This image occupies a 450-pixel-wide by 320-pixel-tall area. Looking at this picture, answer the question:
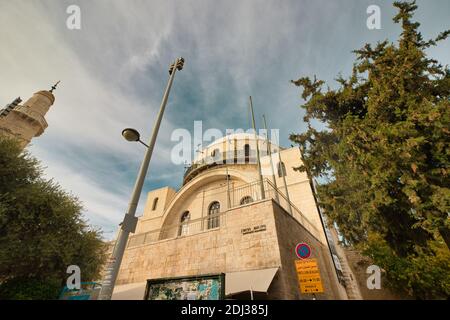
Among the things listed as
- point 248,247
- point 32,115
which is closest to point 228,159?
point 248,247

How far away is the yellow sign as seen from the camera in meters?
4.89

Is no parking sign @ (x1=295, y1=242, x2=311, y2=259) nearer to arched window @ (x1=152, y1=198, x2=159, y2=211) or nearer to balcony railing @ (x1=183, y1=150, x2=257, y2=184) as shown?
balcony railing @ (x1=183, y1=150, x2=257, y2=184)

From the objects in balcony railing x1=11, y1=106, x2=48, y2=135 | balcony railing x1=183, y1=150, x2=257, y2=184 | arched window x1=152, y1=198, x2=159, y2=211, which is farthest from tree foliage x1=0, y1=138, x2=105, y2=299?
balcony railing x1=11, y1=106, x2=48, y2=135

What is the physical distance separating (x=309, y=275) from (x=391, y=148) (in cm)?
426

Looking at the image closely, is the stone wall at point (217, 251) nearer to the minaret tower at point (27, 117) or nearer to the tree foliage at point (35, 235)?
the tree foliage at point (35, 235)

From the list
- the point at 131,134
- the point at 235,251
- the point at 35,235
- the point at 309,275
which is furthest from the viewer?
the point at 35,235

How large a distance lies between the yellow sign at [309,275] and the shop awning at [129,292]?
5.40 metres

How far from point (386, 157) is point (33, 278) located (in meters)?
13.4

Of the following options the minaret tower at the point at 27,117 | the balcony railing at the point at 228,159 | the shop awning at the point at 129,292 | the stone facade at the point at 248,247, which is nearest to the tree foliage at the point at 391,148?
the stone facade at the point at 248,247

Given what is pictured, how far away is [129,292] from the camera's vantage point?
25.4 feet

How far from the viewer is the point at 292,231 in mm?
8258

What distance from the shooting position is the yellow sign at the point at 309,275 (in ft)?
16.1

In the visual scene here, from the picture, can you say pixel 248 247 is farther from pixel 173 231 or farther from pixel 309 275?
pixel 173 231
